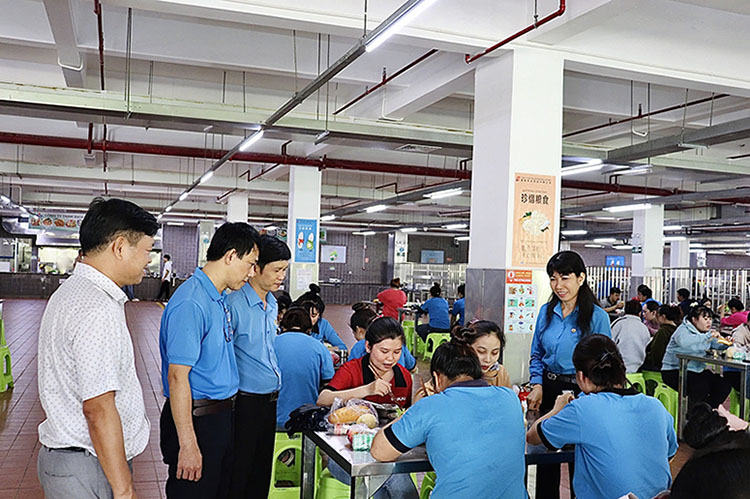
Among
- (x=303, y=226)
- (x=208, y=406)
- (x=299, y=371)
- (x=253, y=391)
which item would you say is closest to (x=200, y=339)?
(x=208, y=406)

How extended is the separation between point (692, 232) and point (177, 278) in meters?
18.1

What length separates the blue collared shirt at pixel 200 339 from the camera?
2918 mm

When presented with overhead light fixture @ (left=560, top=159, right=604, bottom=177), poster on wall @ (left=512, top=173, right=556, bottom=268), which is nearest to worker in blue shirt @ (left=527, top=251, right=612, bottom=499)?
poster on wall @ (left=512, top=173, right=556, bottom=268)

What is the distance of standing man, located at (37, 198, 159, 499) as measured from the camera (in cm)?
212

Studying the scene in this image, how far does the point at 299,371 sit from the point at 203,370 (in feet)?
4.68

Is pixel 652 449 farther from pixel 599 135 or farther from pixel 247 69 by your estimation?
pixel 599 135

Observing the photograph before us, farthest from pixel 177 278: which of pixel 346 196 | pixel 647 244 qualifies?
pixel 647 244

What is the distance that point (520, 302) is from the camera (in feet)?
18.6

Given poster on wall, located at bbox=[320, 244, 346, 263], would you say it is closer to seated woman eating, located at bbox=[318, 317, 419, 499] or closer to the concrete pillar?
the concrete pillar

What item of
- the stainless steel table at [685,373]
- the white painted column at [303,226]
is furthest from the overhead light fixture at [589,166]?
the white painted column at [303,226]

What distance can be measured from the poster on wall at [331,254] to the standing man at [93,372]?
27.2m

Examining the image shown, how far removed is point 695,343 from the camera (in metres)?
6.75

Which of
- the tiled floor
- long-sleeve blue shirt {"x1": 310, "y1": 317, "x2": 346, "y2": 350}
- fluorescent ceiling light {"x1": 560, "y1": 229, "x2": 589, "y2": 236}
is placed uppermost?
fluorescent ceiling light {"x1": 560, "y1": 229, "x2": 589, "y2": 236}

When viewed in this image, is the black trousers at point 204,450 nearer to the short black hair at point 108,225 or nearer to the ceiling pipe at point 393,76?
the short black hair at point 108,225
